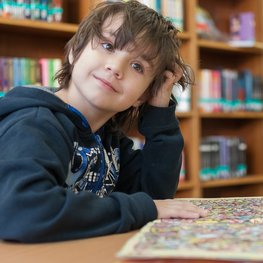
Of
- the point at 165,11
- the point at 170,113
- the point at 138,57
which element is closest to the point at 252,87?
the point at 165,11

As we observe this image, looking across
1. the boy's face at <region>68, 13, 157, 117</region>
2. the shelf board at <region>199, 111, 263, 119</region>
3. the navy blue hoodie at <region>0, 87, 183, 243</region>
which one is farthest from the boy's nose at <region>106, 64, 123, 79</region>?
the shelf board at <region>199, 111, 263, 119</region>

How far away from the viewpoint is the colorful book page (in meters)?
0.52

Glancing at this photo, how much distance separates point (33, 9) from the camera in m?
2.22

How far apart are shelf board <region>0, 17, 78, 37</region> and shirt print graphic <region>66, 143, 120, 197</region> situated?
1143 millimetres

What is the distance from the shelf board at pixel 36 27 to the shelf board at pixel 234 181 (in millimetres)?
1270

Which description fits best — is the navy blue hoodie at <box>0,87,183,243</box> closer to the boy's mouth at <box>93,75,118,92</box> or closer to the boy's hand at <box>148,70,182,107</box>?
the boy's mouth at <box>93,75,118,92</box>

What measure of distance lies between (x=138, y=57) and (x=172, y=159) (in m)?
0.32

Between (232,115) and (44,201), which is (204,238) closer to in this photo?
(44,201)

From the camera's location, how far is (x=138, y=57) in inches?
42.8

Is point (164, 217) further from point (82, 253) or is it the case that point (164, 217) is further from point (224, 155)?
point (224, 155)

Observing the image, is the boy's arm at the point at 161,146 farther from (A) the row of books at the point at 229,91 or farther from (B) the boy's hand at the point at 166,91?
(A) the row of books at the point at 229,91

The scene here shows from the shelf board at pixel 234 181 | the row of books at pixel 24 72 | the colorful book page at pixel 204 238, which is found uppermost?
the row of books at pixel 24 72

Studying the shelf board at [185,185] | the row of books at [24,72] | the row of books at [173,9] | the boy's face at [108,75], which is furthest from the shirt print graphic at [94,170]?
the row of books at [173,9]

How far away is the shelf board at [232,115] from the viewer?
9.70ft
